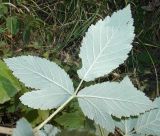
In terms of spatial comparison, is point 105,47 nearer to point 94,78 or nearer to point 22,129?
point 94,78

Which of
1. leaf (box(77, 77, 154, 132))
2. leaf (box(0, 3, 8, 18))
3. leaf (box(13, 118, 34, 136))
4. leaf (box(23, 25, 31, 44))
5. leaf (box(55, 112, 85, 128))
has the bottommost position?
leaf (box(55, 112, 85, 128))

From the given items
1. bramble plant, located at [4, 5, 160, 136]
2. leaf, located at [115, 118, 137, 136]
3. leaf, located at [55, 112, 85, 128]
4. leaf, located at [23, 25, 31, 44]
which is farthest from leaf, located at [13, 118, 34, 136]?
leaf, located at [23, 25, 31, 44]

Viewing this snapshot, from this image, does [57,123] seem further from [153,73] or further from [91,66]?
[153,73]

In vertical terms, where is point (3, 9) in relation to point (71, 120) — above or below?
above

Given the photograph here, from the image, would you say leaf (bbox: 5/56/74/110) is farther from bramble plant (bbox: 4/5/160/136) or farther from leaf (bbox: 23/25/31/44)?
leaf (bbox: 23/25/31/44)

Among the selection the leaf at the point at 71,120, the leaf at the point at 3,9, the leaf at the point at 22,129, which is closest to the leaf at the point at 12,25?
the leaf at the point at 3,9

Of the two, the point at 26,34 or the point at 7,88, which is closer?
the point at 7,88

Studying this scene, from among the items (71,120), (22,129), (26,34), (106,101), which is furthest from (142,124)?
(26,34)
